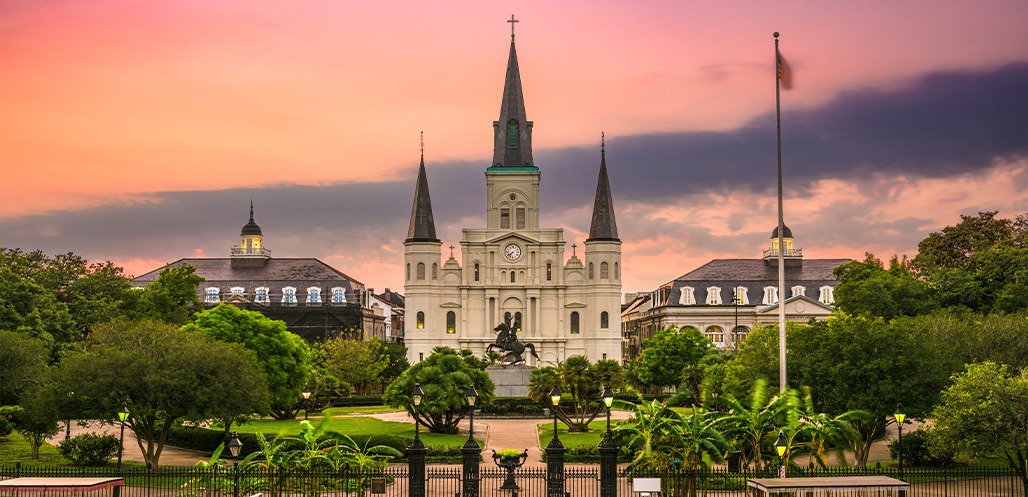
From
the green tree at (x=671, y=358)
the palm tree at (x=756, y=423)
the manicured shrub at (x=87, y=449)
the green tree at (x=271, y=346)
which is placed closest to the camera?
the palm tree at (x=756, y=423)

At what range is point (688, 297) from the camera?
11906 centimetres

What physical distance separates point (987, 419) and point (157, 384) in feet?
89.8

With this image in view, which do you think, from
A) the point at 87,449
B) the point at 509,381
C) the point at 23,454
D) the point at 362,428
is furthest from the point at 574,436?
the point at 23,454

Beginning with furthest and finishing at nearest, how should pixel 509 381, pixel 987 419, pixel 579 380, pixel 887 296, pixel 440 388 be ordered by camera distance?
pixel 509 381 → pixel 887 296 → pixel 579 380 → pixel 440 388 → pixel 987 419

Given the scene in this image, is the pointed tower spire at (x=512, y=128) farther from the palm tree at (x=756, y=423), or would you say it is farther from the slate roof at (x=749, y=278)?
the palm tree at (x=756, y=423)

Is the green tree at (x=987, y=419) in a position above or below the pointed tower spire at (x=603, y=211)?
below

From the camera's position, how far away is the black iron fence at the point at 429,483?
3153 cm

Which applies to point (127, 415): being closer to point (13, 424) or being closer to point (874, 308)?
point (13, 424)

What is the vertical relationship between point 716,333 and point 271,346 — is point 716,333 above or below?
above

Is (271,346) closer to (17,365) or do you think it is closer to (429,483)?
(17,365)

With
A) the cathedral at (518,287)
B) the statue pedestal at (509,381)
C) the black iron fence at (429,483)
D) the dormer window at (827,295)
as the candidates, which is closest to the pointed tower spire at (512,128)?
the cathedral at (518,287)

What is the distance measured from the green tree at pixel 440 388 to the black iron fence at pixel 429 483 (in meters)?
15.8

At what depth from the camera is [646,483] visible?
30.0 m

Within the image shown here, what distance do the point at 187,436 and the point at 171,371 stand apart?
9.67 meters
